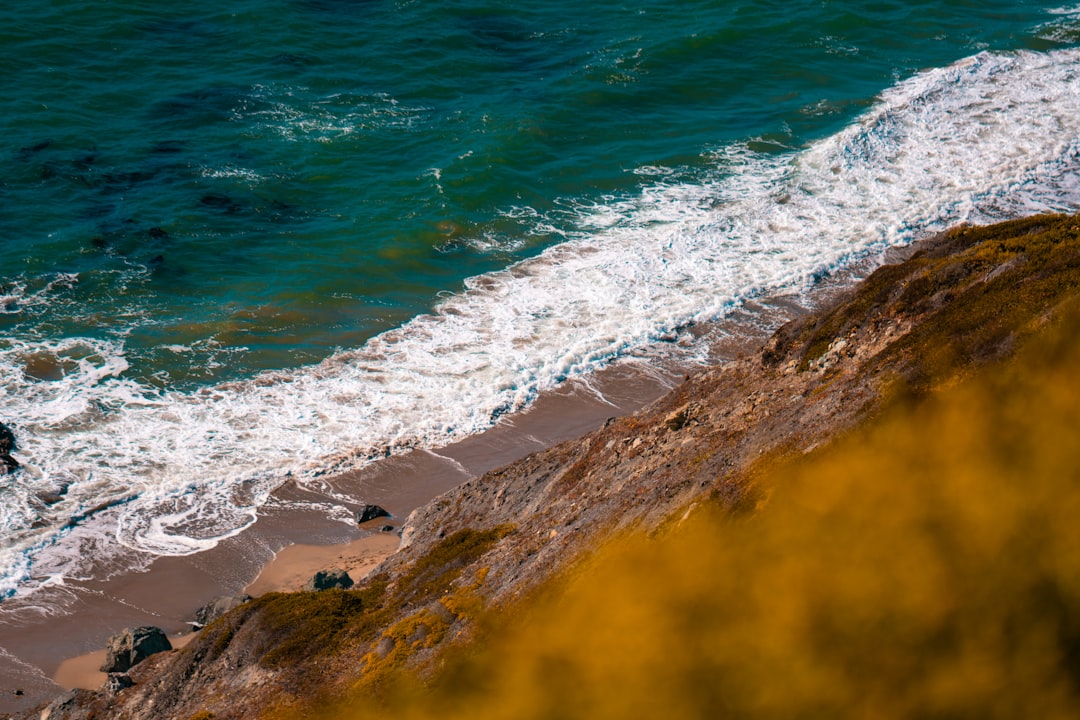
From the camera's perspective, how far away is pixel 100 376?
2148 centimetres

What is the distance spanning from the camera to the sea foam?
58.4ft

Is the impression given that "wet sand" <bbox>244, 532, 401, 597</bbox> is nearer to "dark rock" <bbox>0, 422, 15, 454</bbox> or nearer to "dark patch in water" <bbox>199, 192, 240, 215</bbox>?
"dark rock" <bbox>0, 422, 15, 454</bbox>

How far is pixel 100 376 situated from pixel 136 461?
3739 millimetres

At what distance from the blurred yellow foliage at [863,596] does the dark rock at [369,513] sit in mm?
8184

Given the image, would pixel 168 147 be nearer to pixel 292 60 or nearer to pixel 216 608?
pixel 292 60

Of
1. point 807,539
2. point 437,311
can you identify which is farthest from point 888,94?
point 807,539

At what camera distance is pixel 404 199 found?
1210 inches

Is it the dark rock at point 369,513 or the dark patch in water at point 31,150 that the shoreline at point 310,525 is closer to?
the dark rock at point 369,513

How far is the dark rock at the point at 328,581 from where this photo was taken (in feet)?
47.1

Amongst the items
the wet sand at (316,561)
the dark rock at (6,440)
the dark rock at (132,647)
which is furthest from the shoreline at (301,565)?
the dark rock at (6,440)

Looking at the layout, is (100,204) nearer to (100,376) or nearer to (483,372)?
(100,376)

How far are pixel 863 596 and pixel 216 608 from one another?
10.2 m

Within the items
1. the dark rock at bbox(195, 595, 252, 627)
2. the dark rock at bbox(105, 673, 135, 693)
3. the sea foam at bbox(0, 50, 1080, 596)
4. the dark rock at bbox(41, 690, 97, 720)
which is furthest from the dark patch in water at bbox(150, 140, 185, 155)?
the dark rock at bbox(105, 673, 135, 693)

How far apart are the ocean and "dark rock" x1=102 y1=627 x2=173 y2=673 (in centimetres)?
304
